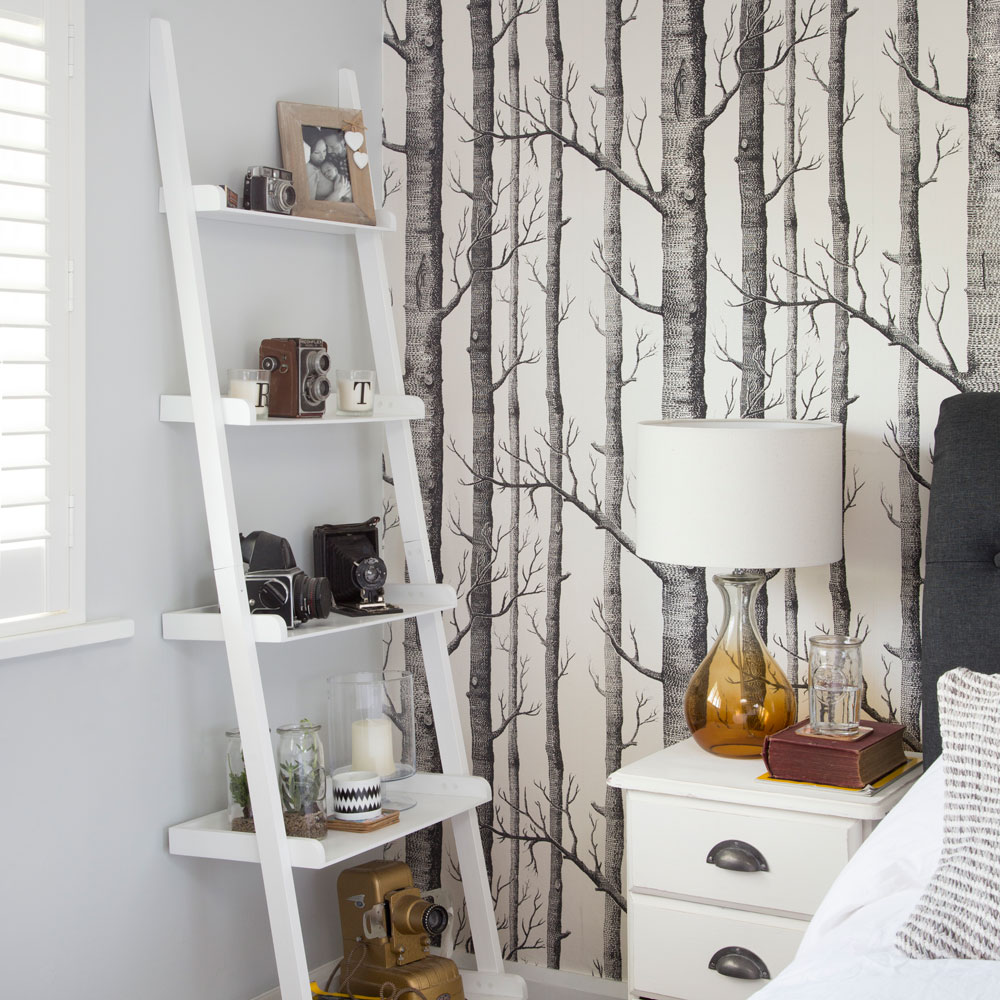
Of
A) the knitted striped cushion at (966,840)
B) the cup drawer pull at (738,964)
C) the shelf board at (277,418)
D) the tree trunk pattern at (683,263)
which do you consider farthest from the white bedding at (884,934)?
the shelf board at (277,418)

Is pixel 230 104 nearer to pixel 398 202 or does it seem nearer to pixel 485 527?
pixel 398 202

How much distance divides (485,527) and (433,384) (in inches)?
13.8

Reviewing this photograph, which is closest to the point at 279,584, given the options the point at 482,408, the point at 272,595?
the point at 272,595

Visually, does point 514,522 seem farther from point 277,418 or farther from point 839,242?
point 839,242

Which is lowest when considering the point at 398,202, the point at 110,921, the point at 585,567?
the point at 110,921

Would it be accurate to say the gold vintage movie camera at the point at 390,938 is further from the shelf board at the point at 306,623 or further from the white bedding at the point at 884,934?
the white bedding at the point at 884,934

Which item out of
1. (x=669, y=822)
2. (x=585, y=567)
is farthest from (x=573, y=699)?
(x=669, y=822)

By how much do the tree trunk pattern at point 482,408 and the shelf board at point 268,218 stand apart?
22cm

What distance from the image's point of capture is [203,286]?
224cm

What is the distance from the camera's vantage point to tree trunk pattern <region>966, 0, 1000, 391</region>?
7.39 ft

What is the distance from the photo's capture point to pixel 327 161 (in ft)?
8.46

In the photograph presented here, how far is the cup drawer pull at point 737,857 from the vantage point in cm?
209

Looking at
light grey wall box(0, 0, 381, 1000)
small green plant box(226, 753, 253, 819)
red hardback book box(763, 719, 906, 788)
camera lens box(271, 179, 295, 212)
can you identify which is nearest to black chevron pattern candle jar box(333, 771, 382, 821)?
small green plant box(226, 753, 253, 819)

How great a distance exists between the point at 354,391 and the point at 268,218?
37 centimetres
